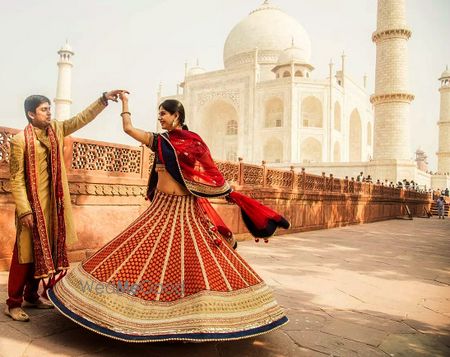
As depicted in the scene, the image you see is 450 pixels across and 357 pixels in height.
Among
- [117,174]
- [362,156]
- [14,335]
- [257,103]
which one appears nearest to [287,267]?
[117,174]

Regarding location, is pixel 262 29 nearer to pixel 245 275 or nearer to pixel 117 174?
pixel 117 174

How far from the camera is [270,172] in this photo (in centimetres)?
716

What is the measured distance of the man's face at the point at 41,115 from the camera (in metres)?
2.25

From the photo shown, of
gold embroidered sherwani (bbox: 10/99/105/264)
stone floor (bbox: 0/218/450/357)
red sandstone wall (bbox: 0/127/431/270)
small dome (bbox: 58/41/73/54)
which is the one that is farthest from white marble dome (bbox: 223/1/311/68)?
gold embroidered sherwani (bbox: 10/99/105/264)

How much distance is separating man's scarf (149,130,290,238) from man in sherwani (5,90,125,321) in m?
0.46

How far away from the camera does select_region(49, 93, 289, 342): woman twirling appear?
1.79m

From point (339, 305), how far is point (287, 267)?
1378 millimetres

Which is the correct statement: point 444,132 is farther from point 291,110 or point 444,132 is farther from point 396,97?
point 396,97

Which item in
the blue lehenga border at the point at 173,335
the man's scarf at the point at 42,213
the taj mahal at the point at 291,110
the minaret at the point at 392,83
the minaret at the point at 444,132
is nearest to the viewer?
the blue lehenga border at the point at 173,335

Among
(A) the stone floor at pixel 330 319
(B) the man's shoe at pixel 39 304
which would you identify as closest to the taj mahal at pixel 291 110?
(A) the stone floor at pixel 330 319

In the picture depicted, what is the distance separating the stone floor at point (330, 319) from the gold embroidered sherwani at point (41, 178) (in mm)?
473

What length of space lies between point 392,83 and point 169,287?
19.5 meters

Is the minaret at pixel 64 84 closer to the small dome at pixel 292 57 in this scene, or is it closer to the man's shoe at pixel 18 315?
the small dome at pixel 292 57

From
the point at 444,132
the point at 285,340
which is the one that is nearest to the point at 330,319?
the point at 285,340
